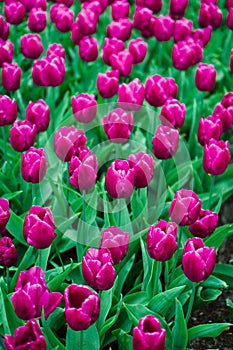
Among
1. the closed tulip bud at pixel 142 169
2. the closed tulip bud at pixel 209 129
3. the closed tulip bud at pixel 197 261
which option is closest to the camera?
the closed tulip bud at pixel 197 261

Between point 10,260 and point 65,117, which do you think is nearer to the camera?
point 10,260

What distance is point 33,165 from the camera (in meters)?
2.52

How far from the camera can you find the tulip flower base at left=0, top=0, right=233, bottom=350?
2145 mm

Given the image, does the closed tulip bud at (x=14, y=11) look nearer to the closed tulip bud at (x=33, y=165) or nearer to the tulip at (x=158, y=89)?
the tulip at (x=158, y=89)

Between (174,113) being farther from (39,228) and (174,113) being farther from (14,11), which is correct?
(14,11)

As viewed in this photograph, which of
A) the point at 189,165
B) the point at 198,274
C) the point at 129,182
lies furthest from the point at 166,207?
the point at 198,274

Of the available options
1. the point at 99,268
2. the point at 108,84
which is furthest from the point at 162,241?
the point at 108,84

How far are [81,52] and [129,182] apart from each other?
4.75ft

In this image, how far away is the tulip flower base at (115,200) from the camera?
2.14 metres

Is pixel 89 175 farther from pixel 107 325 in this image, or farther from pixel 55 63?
pixel 55 63

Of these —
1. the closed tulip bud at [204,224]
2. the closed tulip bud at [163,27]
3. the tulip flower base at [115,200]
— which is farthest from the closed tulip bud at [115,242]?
the closed tulip bud at [163,27]

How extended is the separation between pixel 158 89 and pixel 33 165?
788mm

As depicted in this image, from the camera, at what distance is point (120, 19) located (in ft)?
12.8

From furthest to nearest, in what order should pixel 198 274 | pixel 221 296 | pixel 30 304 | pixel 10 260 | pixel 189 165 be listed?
pixel 189 165 < pixel 221 296 < pixel 10 260 < pixel 198 274 < pixel 30 304
